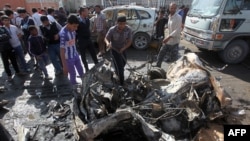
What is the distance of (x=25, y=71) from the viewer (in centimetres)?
700

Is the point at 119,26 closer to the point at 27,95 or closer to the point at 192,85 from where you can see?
the point at 192,85

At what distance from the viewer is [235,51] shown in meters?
7.34

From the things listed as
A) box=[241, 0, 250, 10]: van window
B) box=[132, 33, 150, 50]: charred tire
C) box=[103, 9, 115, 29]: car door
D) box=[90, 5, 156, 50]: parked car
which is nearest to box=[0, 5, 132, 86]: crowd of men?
box=[103, 9, 115, 29]: car door

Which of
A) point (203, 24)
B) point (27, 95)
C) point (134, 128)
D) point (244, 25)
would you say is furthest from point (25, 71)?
point (244, 25)

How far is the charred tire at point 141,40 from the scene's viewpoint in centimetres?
920

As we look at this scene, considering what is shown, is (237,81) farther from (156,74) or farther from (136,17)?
(136,17)

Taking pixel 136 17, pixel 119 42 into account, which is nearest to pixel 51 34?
pixel 119 42

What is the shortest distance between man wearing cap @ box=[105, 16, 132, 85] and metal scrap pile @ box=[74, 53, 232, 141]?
73 centimetres

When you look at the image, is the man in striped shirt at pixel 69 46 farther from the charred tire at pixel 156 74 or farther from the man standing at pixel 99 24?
the man standing at pixel 99 24

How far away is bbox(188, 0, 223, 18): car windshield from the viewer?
7.11 metres

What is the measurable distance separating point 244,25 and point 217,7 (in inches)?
40.1

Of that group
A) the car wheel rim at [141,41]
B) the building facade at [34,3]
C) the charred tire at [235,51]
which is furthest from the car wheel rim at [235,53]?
the building facade at [34,3]

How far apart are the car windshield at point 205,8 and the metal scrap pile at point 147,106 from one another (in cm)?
344

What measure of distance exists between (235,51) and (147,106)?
521 cm
